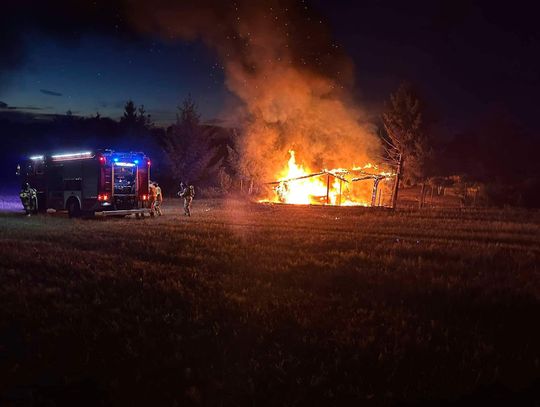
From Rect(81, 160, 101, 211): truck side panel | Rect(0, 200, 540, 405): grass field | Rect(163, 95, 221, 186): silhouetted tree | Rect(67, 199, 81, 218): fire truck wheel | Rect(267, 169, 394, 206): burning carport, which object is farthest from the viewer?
Rect(163, 95, 221, 186): silhouetted tree

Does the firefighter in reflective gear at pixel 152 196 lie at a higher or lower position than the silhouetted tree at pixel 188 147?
lower

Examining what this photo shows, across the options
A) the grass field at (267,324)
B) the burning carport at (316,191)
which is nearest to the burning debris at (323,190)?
the burning carport at (316,191)

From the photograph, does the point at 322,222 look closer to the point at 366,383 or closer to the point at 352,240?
the point at 352,240

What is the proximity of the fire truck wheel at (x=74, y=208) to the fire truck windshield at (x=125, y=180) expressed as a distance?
1.75 m

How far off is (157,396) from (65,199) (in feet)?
57.8

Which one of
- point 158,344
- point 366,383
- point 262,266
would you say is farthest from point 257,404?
point 262,266

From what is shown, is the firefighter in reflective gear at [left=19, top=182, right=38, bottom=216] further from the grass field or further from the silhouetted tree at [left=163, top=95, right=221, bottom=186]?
the silhouetted tree at [left=163, top=95, right=221, bottom=186]

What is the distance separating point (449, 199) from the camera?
32531 mm

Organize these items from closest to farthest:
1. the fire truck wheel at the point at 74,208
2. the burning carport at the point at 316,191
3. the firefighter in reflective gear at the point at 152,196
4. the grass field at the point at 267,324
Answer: the grass field at the point at 267,324
the fire truck wheel at the point at 74,208
the firefighter in reflective gear at the point at 152,196
the burning carport at the point at 316,191

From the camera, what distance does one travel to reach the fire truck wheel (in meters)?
19.5

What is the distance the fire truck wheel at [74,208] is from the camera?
19487 mm

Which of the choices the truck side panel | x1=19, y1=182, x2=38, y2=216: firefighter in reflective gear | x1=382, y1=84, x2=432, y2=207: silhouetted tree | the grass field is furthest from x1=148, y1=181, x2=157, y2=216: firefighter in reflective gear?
x1=382, y1=84, x2=432, y2=207: silhouetted tree

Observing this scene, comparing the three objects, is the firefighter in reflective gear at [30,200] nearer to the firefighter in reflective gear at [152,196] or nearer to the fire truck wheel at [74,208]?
the fire truck wheel at [74,208]

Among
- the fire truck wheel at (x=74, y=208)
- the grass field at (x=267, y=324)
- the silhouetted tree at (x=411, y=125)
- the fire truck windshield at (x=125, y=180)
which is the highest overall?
the silhouetted tree at (x=411, y=125)
